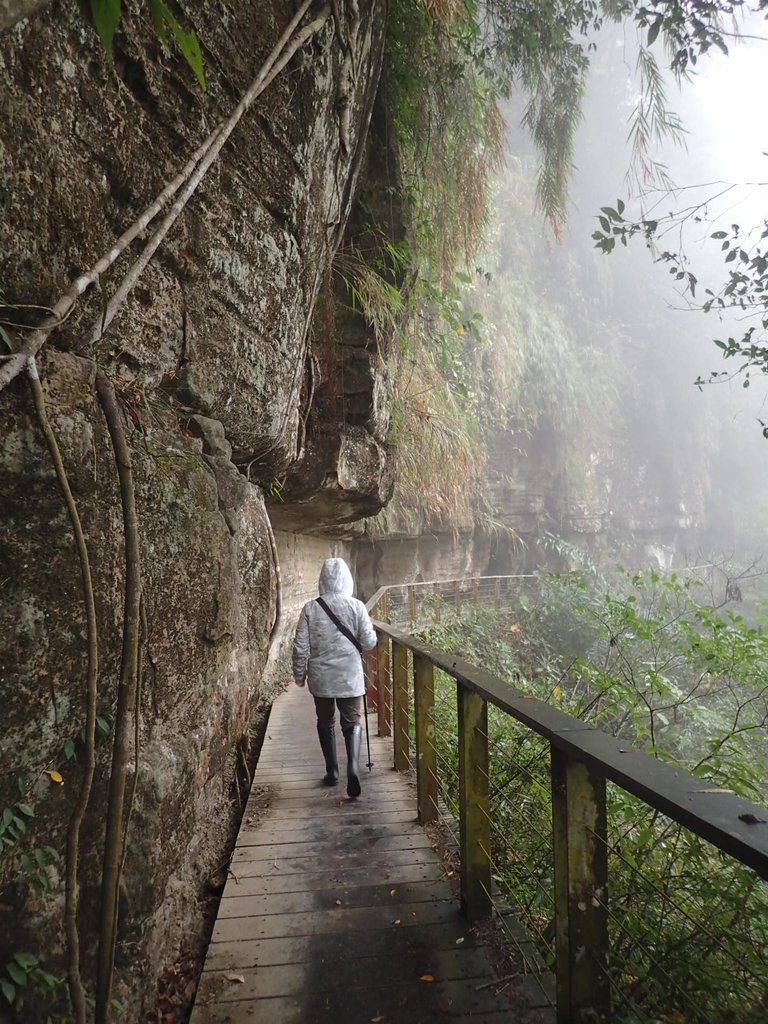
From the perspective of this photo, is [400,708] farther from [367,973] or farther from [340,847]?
[367,973]

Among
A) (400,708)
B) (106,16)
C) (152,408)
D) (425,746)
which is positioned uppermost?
(106,16)

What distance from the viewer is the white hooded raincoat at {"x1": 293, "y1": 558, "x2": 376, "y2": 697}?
3.93m

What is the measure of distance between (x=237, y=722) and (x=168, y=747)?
2.41 feet

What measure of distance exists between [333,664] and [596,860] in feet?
8.62

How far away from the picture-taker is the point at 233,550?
2492mm

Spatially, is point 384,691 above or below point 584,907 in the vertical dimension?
below

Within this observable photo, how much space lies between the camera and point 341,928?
7.84ft

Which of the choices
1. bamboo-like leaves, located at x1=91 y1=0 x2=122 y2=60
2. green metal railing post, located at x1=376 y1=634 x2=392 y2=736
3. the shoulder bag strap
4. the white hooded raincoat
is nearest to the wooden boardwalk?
the white hooded raincoat

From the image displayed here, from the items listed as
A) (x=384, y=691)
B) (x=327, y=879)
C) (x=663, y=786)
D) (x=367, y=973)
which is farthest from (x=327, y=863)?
(x=384, y=691)

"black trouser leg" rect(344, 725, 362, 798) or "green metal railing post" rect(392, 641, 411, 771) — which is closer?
"black trouser leg" rect(344, 725, 362, 798)

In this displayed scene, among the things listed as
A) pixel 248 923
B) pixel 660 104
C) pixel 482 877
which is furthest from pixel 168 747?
pixel 660 104

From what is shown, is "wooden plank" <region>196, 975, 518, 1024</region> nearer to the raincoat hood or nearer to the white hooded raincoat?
the white hooded raincoat

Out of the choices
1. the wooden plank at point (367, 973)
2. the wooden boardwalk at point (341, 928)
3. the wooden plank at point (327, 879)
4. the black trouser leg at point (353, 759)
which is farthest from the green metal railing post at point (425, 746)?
the wooden plank at point (367, 973)

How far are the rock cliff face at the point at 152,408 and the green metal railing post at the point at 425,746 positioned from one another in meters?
0.96
